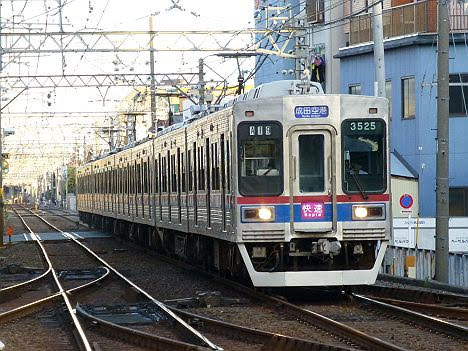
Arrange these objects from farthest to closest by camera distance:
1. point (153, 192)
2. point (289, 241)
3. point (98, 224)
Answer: point (98, 224)
point (153, 192)
point (289, 241)

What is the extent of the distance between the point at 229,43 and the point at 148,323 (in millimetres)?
19419

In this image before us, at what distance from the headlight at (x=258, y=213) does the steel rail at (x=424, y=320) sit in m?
1.75

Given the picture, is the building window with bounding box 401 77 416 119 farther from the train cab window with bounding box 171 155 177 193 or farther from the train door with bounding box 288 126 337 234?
the train door with bounding box 288 126 337 234

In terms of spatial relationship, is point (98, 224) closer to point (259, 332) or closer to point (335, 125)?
point (335, 125)

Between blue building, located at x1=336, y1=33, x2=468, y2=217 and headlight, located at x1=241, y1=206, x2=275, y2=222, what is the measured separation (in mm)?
17230

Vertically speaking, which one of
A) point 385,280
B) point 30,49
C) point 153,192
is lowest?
point 385,280

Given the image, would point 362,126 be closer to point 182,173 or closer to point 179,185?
point 182,173

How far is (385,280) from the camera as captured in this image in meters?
19.2

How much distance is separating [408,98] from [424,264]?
40.5 ft

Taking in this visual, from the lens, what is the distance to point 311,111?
48.8 ft

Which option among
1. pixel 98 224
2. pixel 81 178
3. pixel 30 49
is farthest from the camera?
pixel 81 178

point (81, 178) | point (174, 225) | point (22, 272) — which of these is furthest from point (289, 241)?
point (81, 178)

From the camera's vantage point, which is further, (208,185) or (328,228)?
(208,185)

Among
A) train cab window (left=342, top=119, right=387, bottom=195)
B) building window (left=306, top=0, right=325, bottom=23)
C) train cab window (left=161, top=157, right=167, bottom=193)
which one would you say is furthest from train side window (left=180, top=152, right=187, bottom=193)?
building window (left=306, top=0, right=325, bottom=23)
